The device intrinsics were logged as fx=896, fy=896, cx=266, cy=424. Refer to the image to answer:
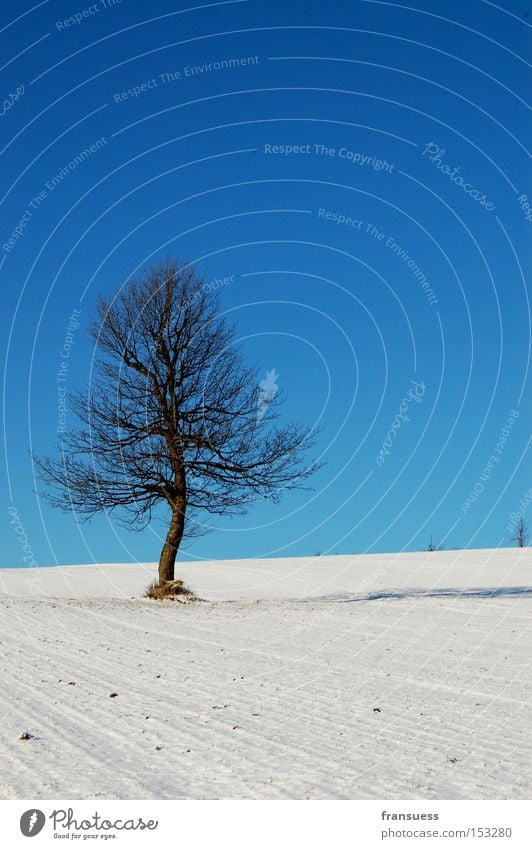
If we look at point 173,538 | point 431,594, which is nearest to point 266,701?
point 173,538

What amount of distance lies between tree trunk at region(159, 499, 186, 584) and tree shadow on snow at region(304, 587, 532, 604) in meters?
4.90

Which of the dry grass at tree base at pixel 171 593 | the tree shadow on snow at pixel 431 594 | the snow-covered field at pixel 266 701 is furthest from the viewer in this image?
the tree shadow on snow at pixel 431 594

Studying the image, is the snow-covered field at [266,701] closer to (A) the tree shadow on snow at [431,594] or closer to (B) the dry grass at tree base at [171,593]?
(B) the dry grass at tree base at [171,593]

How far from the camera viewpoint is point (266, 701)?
10.0m

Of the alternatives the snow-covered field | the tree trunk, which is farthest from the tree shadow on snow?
the tree trunk

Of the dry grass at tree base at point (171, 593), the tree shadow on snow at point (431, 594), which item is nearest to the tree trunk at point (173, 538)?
the dry grass at tree base at point (171, 593)

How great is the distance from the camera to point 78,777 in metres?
6.63

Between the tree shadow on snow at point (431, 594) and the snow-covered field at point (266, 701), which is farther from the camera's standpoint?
the tree shadow on snow at point (431, 594)

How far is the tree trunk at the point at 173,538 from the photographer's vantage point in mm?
26062

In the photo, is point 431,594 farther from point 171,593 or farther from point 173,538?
point 173,538

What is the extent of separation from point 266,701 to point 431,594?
61.4ft

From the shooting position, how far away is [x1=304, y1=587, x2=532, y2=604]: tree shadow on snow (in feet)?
88.8

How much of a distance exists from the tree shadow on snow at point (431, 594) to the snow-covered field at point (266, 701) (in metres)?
3.18
